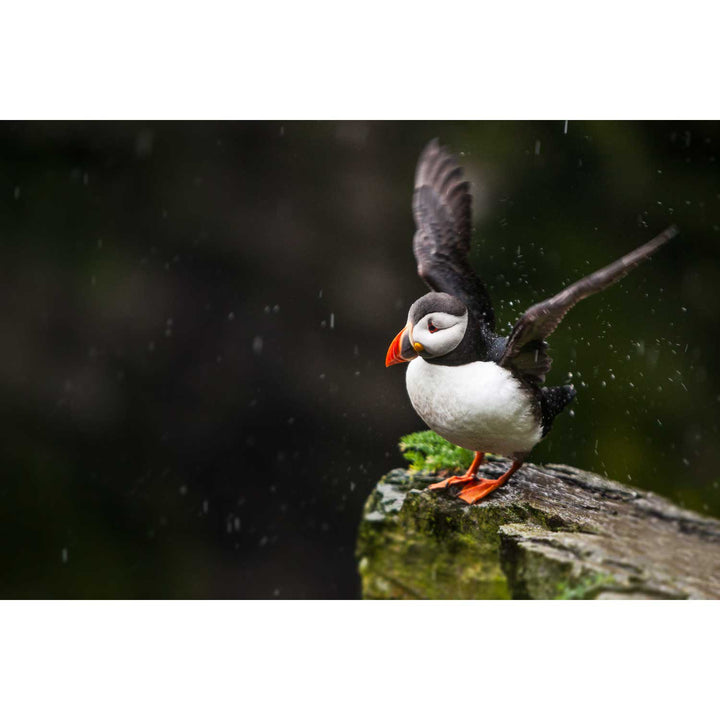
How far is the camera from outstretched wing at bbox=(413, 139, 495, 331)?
2086 mm

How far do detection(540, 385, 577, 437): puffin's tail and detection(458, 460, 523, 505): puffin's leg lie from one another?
0.41 ft

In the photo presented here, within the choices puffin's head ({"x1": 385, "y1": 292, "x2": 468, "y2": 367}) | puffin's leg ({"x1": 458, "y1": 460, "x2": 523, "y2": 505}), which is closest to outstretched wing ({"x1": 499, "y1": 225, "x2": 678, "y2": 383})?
puffin's head ({"x1": 385, "y1": 292, "x2": 468, "y2": 367})

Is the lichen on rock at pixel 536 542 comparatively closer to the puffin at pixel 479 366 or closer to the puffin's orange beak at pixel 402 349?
the puffin at pixel 479 366

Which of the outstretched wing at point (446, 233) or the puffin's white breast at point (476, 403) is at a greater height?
the outstretched wing at point (446, 233)

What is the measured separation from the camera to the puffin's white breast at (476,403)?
1932 millimetres

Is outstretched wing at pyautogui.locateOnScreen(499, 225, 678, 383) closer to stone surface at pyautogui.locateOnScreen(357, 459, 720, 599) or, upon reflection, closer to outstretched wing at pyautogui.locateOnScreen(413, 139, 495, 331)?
outstretched wing at pyautogui.locateOnScreen(413, 139, 495, 331)

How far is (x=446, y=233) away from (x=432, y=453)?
1.90ft

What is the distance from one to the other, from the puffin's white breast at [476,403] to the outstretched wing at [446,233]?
0.18 meters

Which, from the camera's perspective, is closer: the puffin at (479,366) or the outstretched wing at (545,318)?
the outstretched wing at (545,318)

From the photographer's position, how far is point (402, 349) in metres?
1.98

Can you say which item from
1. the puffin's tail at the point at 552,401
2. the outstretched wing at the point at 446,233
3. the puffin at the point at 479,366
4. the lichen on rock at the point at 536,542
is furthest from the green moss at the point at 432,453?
the outstretched wing at the point at 446,233

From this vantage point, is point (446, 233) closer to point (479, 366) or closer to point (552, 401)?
point (479, 366)

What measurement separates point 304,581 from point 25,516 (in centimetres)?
91

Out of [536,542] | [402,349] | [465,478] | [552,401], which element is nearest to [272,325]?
[402,349]
